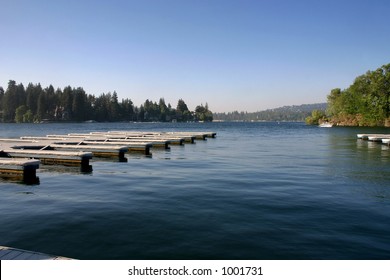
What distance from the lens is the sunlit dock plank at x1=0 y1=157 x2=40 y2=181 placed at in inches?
691

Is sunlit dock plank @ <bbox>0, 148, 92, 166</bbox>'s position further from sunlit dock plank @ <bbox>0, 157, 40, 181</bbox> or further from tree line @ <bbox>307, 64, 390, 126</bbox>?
tree line @ <bbox>307, 64, 390, 126</bbox>

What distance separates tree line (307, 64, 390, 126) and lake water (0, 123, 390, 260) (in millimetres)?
107183

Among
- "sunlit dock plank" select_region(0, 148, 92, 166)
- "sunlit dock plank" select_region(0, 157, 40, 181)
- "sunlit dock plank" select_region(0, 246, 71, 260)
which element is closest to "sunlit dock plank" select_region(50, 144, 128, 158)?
"sunlit dock plank" select_region(0, 148, 92, 166)

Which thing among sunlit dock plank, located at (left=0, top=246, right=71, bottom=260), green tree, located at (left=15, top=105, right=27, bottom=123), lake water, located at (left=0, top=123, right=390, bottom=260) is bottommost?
lake water, located at (left=0, top=123, right=390, bottom=260)

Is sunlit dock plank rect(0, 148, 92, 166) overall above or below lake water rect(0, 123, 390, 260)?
above

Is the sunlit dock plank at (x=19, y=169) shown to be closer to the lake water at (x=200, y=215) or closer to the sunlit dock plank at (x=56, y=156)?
the lake water at (x=200, y=215)

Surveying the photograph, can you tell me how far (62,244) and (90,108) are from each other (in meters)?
201

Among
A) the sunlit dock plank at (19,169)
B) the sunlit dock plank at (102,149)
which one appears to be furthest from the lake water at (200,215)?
the sunlit dock plank at (102,149)

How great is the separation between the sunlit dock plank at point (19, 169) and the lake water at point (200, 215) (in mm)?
839

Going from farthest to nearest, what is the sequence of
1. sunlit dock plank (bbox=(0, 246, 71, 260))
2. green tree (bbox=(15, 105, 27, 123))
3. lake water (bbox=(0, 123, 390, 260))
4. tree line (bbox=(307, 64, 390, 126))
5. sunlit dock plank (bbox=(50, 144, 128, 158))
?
green tree (bbox=(15, 105, 27, 123)) < tree line (bbox=(307, 64, 390, 126)) < sunlit dock plank (bbox=(50, 144, 128, 158)) < lake water (bbox=(0, 123, 390, 260)) < sunlit dock plank (bbox=(0, 246, 71, 260))

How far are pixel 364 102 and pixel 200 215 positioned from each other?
12427 centimetres

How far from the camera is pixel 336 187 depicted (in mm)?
15930

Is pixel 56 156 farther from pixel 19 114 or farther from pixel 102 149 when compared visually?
pixel 19 114

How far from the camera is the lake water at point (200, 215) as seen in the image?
8.10m
